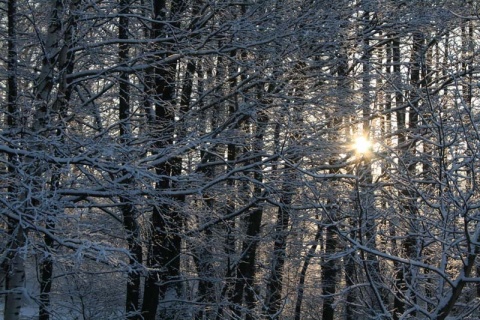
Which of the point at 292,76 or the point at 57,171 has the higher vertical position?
the point at 292,76

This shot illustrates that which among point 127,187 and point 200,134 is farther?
point 200,134

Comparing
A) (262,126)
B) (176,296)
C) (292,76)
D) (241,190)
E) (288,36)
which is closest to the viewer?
(288,36)

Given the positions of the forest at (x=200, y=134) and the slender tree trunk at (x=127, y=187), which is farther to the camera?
the slender tree trunk at (x=127, y=187)

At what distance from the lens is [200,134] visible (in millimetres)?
10070

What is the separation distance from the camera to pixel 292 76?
9711 millimetres

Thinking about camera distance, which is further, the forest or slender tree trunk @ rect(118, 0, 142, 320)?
slender tree trunk @ rect(118, 0, 142, 320)

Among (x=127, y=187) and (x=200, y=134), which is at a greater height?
(x=200, y=134)

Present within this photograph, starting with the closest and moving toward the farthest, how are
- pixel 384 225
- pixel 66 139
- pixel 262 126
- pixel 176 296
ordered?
1. pixel 66 139
2. pixel 384 225
3. pixel 262 126
4. pixel 176 296

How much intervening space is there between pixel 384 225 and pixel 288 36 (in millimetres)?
3106

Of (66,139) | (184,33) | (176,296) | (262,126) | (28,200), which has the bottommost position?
(176,296)

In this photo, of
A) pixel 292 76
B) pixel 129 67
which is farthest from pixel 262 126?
pixel 129 67

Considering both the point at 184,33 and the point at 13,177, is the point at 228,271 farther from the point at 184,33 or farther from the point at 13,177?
the point at 13,177

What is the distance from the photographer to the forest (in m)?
6.65

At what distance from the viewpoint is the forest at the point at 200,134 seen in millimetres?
6648
